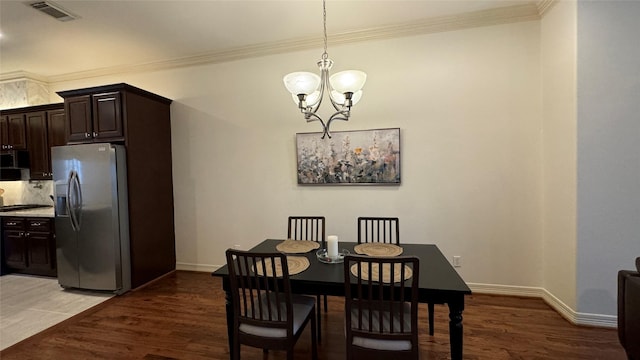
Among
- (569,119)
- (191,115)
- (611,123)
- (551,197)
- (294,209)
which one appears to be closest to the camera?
(611,123)

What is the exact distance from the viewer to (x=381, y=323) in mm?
1545

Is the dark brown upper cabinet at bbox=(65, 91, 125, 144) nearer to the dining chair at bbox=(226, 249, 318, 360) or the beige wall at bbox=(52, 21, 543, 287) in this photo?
the beige wall at bbox=(52, 21, 543, 287)

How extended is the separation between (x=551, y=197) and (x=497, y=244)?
27.7 inches

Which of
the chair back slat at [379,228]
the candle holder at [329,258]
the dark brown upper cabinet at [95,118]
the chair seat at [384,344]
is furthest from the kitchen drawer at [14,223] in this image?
the chair seat at [384,344]

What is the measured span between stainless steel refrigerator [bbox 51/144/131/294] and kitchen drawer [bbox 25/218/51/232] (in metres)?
0.58

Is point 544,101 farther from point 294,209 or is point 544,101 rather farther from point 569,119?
point 294,209

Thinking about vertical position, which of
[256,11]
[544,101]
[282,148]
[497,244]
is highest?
[256,11]

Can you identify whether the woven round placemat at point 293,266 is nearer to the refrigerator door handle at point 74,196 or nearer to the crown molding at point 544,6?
the refrigerator door handle at point 74,196

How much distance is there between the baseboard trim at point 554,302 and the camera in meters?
2.41

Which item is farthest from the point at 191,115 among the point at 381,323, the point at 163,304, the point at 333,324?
the point at 381,323

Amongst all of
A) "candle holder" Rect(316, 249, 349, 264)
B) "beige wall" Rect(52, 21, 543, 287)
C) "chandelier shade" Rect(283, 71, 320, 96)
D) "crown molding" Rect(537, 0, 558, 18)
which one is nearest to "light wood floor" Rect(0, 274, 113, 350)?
"beige wall" Rect(52, 21, 543, 287)

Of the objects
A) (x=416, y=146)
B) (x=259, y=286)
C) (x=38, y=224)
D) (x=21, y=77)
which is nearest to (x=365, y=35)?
(x=416, y=146)

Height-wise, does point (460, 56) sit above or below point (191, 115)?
above

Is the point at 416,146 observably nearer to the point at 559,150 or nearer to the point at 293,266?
the point at 559,150
